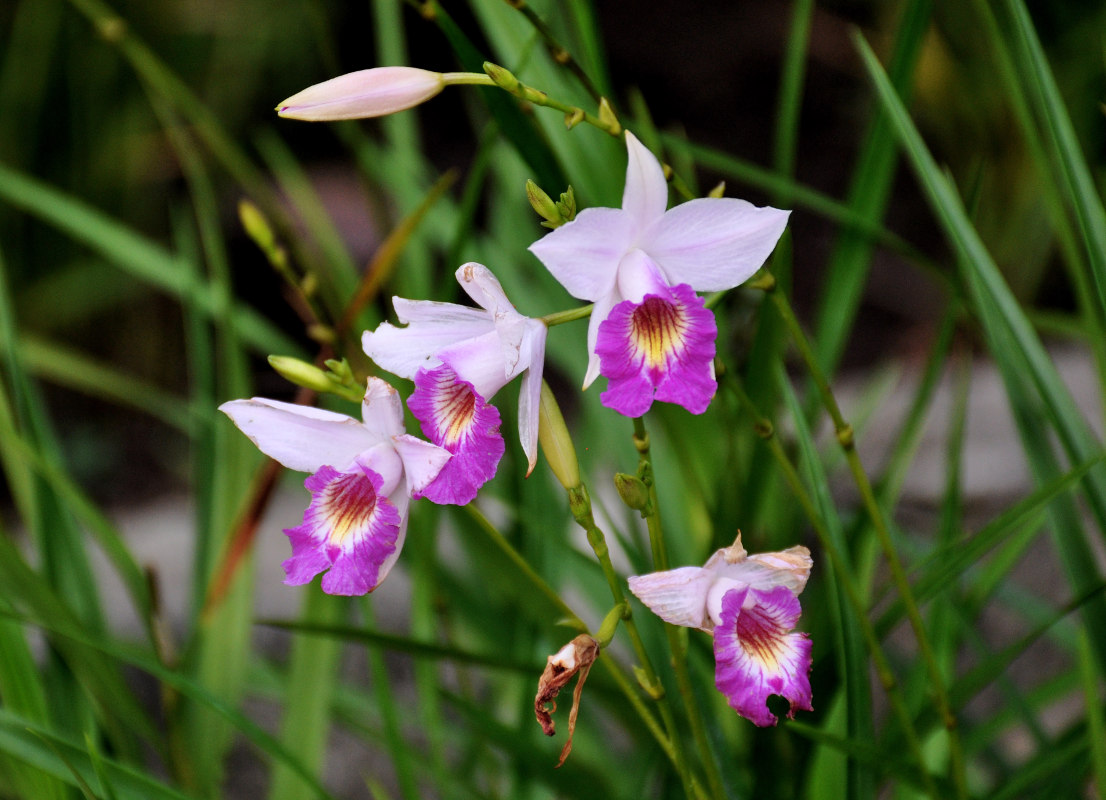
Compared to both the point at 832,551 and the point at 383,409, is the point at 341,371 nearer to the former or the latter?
the point at 383,409

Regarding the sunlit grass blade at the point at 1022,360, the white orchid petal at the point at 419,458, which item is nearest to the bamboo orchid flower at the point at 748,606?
the white orchid petal at the point at 419,458

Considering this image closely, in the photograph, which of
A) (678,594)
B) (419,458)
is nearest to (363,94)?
(419,458)

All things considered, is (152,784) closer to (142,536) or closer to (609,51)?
(142,536)

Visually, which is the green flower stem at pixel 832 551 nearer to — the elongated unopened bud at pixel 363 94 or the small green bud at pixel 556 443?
the small green bud at pixel 556 443

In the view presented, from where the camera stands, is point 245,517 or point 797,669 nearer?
point 797,669

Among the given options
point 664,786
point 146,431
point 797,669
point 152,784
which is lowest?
point 146,431

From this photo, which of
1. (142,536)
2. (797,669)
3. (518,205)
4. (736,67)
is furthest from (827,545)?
(736,67)
